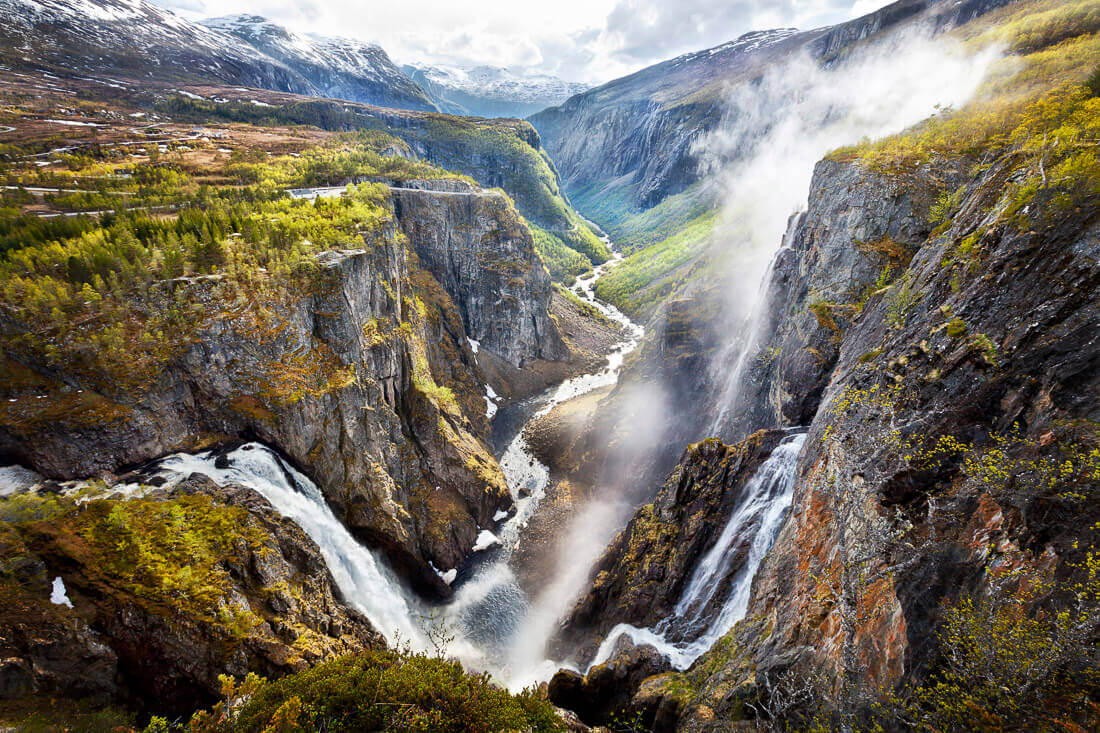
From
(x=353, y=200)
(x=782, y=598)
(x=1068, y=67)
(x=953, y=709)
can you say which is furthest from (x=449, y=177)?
(x=953, y=709)

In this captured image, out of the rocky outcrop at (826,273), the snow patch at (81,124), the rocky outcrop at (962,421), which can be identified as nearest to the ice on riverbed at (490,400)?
the rocky outcrop at (826,273)

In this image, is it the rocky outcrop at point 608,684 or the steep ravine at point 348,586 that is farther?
the rocky outcrop at point 608,684

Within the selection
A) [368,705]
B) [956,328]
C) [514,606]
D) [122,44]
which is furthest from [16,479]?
[122,44]

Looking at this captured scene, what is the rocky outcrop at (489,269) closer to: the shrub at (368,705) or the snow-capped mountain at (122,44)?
the shrub at (368,705)

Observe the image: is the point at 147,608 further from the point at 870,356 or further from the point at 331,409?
the point at 870,356

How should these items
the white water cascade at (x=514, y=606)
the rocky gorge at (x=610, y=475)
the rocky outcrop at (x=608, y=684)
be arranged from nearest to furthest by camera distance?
the rocky gorge at (x=610, y=475) < the rocky outcrop at (x=608, y=684) < the white water cascade at (x=514, y=606)

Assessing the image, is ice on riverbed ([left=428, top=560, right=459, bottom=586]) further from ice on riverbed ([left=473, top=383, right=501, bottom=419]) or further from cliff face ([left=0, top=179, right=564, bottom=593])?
ice on riverbed ([left=473, top=383, right=501, bottom=419])

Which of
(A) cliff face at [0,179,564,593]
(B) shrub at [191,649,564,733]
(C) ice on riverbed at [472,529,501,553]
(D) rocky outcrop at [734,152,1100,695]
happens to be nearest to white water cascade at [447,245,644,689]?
(C) ice on riverbed at [472,529,501,553]
